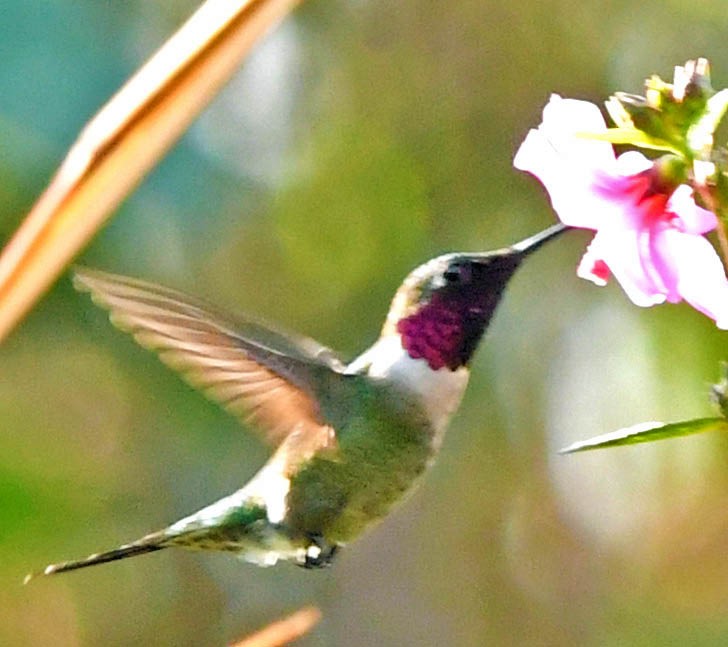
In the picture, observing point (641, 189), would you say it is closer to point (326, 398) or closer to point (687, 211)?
point (687, 211)

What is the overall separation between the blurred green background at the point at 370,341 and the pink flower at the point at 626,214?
0.95 m

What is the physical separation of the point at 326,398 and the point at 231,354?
0.34ft

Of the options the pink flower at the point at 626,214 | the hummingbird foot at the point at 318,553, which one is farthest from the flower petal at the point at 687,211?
the hummingbird foot at the point at 318,553

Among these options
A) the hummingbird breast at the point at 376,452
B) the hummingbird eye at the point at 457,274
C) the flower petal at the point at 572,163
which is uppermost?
the flower petal at the point at 572,163

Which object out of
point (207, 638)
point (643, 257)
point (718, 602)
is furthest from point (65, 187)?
point (718, 602)

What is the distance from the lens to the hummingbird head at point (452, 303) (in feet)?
2.65

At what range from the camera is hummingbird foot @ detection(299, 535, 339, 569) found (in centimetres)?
86

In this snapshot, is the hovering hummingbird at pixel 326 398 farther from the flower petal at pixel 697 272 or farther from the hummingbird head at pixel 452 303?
the flower petal at pixel 697 272

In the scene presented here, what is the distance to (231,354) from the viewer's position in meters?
0.80

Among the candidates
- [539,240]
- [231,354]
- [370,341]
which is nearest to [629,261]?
[539,240]

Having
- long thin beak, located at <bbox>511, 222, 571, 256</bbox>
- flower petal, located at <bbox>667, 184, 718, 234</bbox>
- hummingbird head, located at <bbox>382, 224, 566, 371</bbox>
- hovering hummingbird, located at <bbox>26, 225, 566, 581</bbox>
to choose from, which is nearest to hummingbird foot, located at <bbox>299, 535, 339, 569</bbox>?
hovering hummingbird, located at <bbox>26, 225, 566, 581</bbox>

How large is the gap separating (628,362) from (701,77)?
1.14 meters

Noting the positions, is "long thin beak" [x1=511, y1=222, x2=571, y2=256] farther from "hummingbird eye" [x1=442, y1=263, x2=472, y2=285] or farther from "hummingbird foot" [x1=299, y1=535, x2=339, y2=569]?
"hummingbird foot" [x1=299, y1=535, x2=339, y2=569]

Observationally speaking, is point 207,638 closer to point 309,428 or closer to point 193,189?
point 193,189
